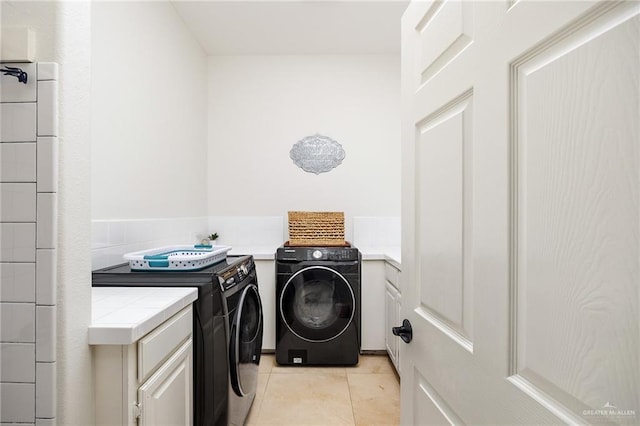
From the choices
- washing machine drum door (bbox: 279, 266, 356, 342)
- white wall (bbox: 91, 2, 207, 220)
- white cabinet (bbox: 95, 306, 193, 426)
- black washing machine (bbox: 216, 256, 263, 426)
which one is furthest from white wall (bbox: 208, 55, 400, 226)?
white cabinet (bbox: 95, 306, 193, 426)

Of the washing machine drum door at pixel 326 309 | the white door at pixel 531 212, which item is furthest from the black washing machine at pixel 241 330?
the white door at pixel 531 212

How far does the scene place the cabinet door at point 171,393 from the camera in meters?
1.02

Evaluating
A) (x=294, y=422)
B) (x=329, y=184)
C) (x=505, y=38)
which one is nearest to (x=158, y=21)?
(x=329, y=184)

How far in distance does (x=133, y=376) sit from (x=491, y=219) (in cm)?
100

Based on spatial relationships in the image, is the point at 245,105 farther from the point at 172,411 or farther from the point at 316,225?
the point at 172,411

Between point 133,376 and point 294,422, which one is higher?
point 133,376

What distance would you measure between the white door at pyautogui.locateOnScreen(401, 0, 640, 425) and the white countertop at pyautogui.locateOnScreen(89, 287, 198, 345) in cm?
77

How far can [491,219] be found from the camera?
0.61 meters

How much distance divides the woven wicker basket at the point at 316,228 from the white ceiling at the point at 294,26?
1.55 meters

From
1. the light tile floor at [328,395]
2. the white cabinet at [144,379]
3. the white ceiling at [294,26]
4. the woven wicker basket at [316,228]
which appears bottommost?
the light tile floor at [328,395]

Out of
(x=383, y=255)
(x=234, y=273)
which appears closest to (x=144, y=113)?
(x=234, y=273)

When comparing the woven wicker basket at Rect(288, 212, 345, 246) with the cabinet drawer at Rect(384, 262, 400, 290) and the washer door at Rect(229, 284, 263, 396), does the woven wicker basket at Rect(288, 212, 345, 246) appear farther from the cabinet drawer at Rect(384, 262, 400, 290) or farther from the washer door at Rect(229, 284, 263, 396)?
the washer door at Rect(229, 284, 263, 396)

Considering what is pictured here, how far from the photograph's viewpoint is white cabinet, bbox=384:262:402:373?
238 centimetres

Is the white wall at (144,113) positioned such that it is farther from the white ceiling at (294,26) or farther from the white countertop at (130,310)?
the white countertop at (130,310)
